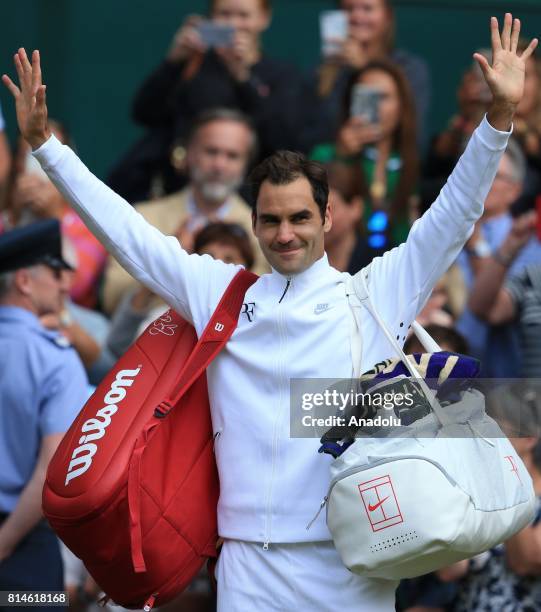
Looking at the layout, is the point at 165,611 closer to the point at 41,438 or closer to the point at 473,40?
the point at 41,438

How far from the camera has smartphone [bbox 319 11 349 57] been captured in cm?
792

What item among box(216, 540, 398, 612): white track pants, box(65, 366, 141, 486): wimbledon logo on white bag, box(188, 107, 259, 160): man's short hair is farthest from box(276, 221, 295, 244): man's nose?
box(188, 107, 259, 160): man's short hair

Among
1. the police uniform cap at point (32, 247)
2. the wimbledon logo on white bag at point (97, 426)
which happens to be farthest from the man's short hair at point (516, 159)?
the wimbledon logo on white bag at point (97, 426)

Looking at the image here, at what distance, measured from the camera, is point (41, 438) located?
5.11m

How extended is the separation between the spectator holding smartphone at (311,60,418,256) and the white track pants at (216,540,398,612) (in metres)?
3.17

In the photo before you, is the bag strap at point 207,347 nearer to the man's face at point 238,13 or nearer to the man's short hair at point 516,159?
the man's short hair at point 516,159

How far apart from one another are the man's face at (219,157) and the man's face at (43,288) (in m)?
1.70

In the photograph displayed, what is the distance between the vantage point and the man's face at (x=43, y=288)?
540 centimetres

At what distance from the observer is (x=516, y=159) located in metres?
7.23

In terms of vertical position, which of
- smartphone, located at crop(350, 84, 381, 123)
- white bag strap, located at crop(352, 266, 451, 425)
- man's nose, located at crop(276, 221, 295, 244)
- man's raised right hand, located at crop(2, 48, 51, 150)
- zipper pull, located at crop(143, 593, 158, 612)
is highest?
man's raised right hand, located at crop(2, 48, 51, 150)

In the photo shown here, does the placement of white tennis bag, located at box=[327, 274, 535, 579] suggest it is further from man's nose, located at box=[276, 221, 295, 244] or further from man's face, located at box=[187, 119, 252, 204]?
man's face, located at box=[187, 119, 252, 204]

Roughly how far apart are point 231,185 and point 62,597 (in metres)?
2.71

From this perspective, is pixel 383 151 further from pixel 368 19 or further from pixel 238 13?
pixel 238 13

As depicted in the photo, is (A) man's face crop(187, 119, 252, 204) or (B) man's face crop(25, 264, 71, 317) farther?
(A) man's face crop(187, 119, 252, 204)
